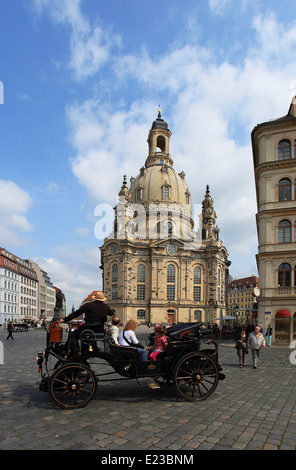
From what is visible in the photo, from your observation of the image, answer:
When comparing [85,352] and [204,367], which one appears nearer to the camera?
[85,352]

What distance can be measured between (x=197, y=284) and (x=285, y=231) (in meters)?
40.5

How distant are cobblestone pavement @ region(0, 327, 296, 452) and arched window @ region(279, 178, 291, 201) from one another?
1761cm

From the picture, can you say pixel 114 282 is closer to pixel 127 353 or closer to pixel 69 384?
pixel 127 353

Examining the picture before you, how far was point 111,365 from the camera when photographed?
281 inches

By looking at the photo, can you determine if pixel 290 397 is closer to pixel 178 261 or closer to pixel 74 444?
pixel 74 444

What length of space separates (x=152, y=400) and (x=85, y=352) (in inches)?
75.0

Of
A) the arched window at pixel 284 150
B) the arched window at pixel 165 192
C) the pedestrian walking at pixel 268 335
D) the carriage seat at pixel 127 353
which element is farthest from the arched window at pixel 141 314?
the carriage seat at pixel 127 353

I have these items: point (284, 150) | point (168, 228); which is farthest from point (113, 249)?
point (284, 150)

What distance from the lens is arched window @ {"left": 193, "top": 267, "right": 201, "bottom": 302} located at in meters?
62.9

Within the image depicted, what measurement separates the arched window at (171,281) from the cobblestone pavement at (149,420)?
52448mm

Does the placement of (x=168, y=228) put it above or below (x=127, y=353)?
above

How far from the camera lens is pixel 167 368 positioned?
7410 mm

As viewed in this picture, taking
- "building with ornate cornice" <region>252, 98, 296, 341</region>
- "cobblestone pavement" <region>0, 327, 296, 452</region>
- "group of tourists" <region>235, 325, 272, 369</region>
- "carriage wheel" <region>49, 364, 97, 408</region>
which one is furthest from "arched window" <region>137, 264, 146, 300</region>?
"carriage wheel" <region>49, 364, 97, 408</region>
